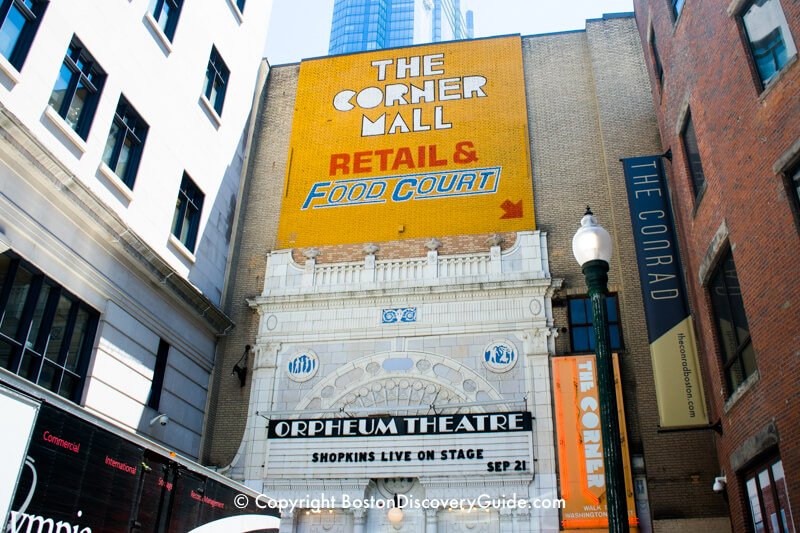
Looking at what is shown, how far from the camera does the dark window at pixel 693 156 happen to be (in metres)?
16.7

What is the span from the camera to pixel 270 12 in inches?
1110

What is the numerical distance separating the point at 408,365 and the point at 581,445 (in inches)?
208

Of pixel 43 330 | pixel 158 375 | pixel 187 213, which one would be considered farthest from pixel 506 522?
pixel 187 213

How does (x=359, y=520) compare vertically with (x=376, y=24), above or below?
below

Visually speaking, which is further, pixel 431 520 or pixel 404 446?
pixel 404 446

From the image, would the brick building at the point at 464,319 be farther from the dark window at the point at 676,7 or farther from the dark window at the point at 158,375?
the dark window at the point at 676,7

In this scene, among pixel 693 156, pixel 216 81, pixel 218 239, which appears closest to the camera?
pixel 693 156

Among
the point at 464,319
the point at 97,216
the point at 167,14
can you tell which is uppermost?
the point at 167,14

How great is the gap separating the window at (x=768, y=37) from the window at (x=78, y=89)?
47.6ft

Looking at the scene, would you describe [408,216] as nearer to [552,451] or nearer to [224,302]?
[224,302]

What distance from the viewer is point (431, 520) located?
18.2 metres

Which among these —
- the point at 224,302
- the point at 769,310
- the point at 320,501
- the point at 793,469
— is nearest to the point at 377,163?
the point at 224,302

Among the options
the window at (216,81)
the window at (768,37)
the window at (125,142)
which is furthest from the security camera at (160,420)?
the window at (768,37)
